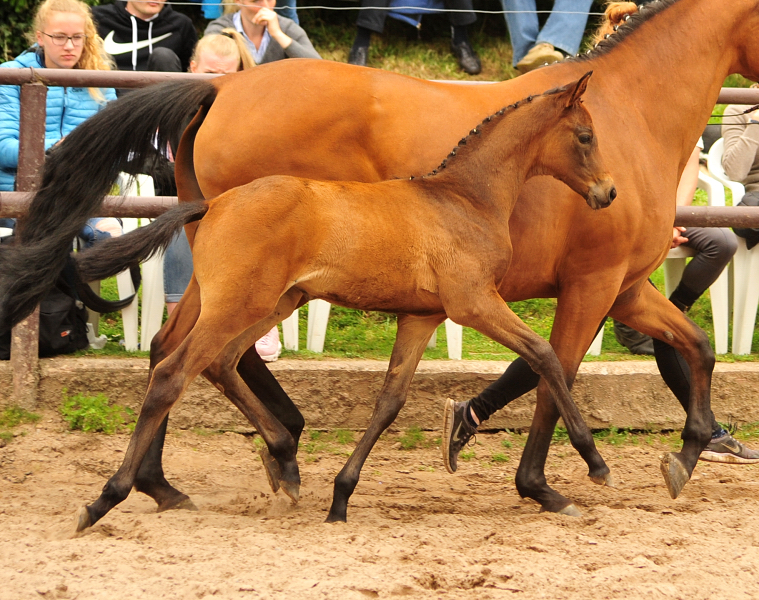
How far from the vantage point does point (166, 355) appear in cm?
374

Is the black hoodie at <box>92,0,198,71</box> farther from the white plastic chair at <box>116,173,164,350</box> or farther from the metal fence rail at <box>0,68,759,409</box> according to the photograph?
the metal fence rail at <box>0,68,759,409</box>

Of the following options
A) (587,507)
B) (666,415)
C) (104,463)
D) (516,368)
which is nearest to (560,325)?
(516,368)

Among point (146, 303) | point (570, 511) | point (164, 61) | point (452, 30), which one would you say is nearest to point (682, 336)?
point (570, 511)

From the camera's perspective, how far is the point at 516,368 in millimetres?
4168

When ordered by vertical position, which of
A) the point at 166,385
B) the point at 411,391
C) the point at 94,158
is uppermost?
the point at 94,158

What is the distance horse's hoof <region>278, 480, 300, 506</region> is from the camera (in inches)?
146

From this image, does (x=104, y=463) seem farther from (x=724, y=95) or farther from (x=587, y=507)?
(x=724, y=95)

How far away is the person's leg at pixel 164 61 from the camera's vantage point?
18.9 feet

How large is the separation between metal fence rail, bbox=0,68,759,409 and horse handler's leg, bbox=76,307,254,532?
127 centimetres

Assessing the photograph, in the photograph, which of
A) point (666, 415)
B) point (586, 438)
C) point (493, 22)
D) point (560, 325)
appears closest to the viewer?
point (586, 438)

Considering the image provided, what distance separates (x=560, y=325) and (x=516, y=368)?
495 mm

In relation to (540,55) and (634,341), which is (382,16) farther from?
(634,341)

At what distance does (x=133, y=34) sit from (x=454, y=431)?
368 centimetres

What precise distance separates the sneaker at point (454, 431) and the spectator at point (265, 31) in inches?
114
